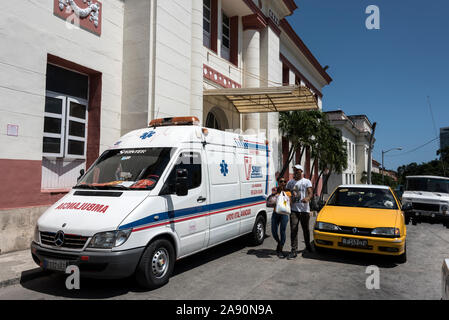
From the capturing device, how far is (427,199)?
40.1ft

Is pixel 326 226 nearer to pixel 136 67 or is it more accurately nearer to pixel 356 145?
pixel 136 67

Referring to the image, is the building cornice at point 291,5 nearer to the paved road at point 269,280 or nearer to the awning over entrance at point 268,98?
the awning over entrance at point 268,98

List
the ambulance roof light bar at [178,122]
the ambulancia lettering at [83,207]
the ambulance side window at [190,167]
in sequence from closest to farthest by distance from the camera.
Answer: the ambulancia lettering at [83,207], the ambulance side window at [190,167], the ambulance roof light bar at [178,122]

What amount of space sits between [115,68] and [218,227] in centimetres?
673

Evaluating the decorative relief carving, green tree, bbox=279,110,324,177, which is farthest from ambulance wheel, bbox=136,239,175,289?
green tree, bbox=279,110,324,177

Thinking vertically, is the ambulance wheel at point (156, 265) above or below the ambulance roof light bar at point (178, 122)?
below

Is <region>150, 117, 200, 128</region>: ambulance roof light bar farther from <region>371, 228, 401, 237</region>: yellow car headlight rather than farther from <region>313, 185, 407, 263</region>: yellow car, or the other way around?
<region>371, 228, 401, 237</region>: yellow car headlight

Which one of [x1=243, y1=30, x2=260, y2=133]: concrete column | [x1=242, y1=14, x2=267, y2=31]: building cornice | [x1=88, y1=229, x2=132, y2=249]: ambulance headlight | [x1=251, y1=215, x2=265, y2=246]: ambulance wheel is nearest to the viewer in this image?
[x1=88, y1=229, x2=132, y2=249]: ambulance headlight

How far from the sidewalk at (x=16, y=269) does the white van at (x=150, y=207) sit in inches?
36.2

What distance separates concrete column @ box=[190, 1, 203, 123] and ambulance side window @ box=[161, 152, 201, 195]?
6.45m

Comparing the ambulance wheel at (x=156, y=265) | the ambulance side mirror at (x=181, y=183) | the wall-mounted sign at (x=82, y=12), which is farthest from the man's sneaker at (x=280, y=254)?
the wall-mounted sign at (x=82, y=12)

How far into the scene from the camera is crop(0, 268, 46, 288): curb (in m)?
5.20

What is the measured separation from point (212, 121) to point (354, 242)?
10801 mm

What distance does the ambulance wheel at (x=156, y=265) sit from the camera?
15.5ft
